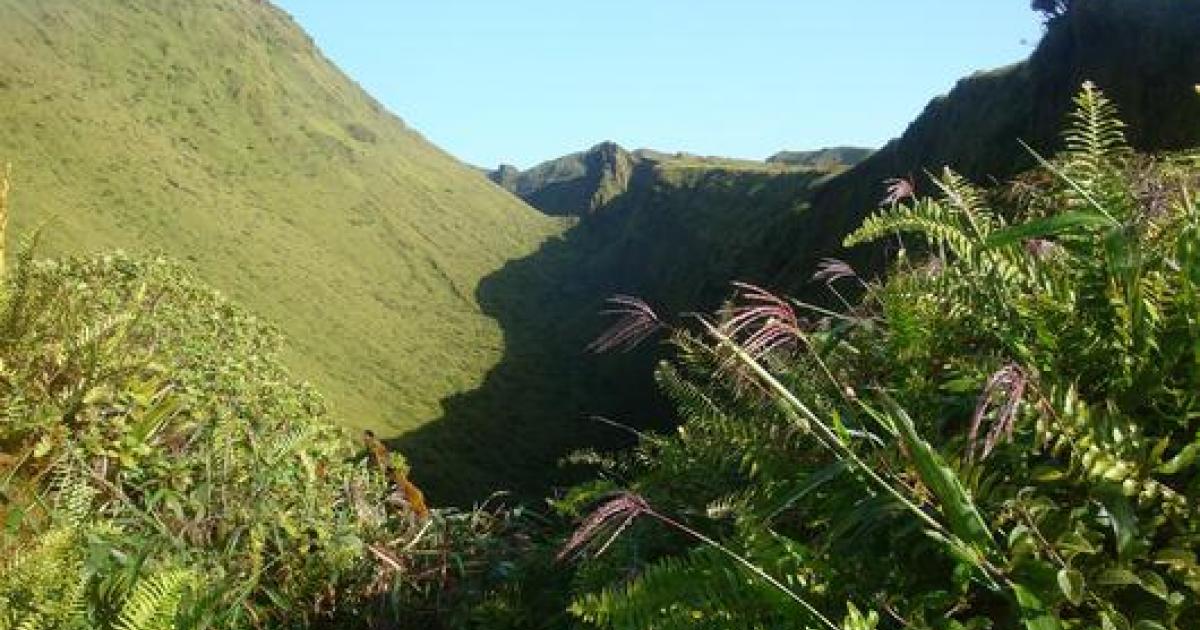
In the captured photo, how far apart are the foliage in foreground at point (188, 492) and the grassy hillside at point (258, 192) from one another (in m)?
69.4

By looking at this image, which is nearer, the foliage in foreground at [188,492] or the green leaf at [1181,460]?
the green leaf at [1181,460]

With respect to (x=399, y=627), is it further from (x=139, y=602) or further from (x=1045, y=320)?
(x=1045, y=320)

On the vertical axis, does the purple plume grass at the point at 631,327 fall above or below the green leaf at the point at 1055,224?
below

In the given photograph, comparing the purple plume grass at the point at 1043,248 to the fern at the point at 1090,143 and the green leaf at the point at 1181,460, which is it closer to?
the fern at the point at 1090,143

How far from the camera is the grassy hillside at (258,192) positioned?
308ft

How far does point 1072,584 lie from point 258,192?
13288cm

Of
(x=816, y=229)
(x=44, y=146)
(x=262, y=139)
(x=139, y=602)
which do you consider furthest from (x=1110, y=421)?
(x=262, y=139)

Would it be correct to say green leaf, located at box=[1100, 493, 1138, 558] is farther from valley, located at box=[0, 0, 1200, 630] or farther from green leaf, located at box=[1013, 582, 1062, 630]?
green leaf, located at box=[1013, 582, 1062, 630]

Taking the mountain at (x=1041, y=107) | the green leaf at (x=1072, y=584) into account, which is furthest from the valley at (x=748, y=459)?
the mountain at (x=1041, y=107)

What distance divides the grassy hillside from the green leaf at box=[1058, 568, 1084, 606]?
7393 centimetres

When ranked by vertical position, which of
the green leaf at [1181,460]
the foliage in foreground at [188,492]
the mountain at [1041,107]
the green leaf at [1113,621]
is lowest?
the foliage in foreground at [188,492]

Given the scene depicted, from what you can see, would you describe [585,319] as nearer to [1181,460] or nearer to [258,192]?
[258,192]

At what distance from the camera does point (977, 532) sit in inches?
70.6

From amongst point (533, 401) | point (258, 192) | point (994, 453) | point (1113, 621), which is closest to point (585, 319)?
Answer: point (533, 401)
